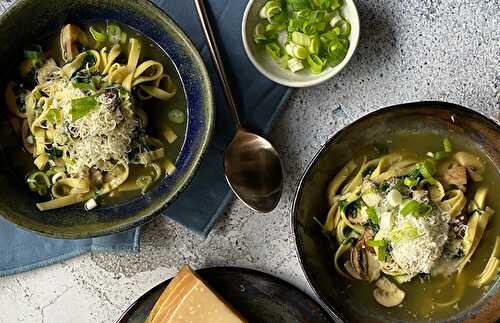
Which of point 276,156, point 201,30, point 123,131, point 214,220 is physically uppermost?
point 201,30

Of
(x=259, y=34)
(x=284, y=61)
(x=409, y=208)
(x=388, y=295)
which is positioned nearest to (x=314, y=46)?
(x=284, y=61)

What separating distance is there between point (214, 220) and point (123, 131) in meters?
0.63

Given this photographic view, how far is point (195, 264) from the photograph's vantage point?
3373 mm

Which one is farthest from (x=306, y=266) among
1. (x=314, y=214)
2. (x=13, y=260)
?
(x=13, y=260)

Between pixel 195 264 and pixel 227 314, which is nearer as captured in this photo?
pixel 227 314

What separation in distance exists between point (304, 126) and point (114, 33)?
38.4 inches

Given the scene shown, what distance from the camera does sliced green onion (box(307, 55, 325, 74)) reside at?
307 centimetres

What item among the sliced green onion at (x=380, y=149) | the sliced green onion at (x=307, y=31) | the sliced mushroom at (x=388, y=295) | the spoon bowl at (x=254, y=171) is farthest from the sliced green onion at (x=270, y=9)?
the sliced mushroom at (x=388, y=295)

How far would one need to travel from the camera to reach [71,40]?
3135 mm

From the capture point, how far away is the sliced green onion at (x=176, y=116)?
10.5 feet

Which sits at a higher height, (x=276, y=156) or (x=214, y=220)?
(x=276, y=156)

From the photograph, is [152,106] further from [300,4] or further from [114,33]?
[300,4]

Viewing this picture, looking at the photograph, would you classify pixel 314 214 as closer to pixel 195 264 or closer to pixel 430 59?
pixel 195 264

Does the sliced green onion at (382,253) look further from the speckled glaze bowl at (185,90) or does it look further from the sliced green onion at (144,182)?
the sliced green onion at (144,182)
